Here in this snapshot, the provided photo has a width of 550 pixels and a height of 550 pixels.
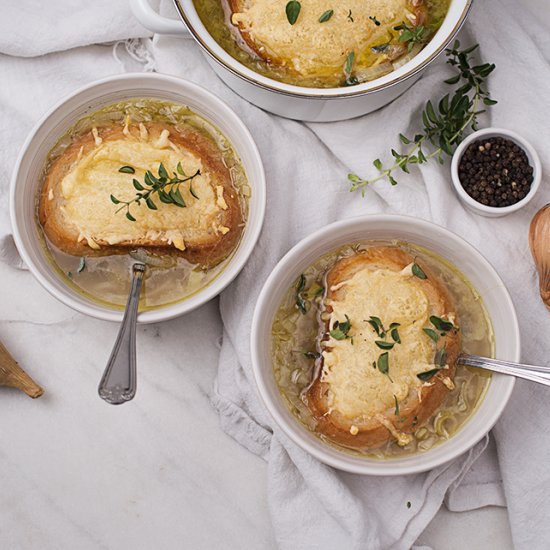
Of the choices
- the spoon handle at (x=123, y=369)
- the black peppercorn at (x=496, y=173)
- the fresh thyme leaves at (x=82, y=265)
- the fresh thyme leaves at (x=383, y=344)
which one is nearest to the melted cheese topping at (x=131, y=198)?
the fresh thyme leaves at (x=82, y=265)

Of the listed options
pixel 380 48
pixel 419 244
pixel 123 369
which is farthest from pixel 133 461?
pixel 380 48

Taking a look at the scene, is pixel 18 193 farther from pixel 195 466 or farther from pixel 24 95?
pixel 195 466

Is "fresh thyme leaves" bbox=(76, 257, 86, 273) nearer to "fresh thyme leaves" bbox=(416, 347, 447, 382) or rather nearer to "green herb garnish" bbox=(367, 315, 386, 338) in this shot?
"green herb garnish" bbox=(367, 315, 386, 338)

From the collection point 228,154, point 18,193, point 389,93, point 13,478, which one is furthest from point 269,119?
point 13,478

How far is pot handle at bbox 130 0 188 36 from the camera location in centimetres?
209

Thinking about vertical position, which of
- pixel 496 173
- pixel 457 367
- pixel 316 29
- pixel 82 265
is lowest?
pixel 457 367

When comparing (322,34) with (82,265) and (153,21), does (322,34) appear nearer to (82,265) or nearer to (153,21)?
(153,21)

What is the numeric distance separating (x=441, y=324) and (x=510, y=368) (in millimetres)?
224

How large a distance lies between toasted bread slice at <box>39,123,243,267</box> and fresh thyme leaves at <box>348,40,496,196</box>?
45cm

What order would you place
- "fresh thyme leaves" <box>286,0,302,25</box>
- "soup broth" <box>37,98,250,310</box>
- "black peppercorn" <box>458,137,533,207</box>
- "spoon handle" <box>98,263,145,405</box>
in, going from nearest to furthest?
1. "spoon handle" <box>98,263,145,405</box>
2. "fresh thyme leaves" <box>286,0,302,25</box>
3. "soup broth" <box>37,98,250,310</box>
4. "black peppercorn" <box>458,137,533,207</box>

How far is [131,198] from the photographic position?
83.3 inches

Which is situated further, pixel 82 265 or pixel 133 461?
pixel 133 461

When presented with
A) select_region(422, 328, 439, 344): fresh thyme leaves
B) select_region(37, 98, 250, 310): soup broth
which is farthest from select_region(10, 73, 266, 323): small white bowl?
select_region(422, 328, 439, 344): fresh thyme leaves

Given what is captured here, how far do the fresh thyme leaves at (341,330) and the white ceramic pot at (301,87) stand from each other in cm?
63
